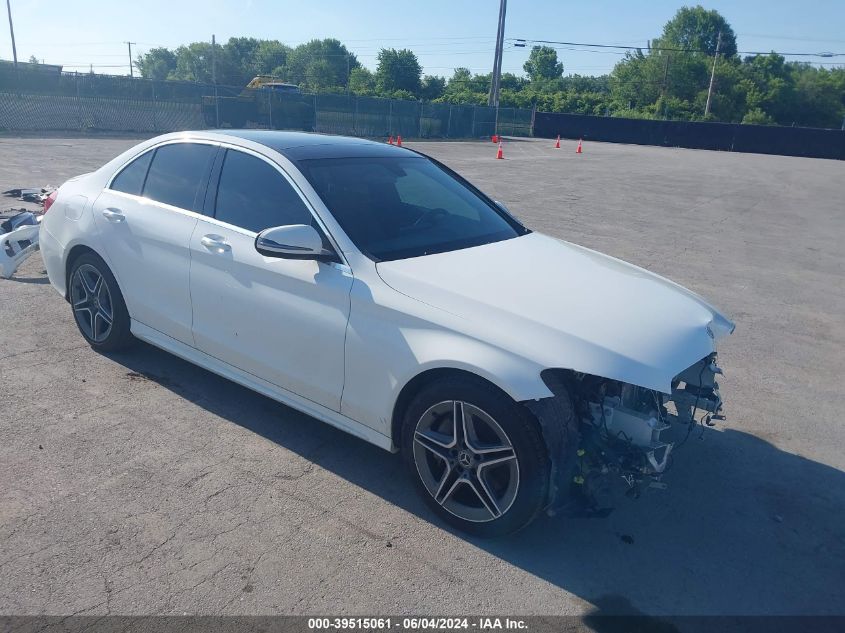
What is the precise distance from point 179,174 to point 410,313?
2222 mm

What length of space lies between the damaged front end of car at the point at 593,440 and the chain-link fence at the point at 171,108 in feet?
102

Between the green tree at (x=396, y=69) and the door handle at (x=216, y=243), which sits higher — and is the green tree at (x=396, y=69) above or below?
above

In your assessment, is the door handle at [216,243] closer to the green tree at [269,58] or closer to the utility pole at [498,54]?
the utility pole at [498,54]

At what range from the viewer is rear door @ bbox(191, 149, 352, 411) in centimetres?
369

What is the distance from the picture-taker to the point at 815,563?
3.34 metres

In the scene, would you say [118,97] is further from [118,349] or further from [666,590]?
[666,590]

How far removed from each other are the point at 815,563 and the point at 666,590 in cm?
81

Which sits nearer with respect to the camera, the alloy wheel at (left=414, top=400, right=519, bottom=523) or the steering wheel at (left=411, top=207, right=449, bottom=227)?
the alloy wheel at (left=414, top=400, right=519, bottom=523)

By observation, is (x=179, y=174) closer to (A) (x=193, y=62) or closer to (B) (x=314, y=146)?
(B) (x=314, y=146)

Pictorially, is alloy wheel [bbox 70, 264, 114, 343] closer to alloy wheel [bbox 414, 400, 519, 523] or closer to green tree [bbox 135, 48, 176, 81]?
alloy wheel [bbox 414, 400, 519, 523]

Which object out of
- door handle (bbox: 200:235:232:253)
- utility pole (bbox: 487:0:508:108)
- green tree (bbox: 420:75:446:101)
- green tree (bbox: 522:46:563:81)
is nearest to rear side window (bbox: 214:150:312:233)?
door handle (bbox: 200:235:232:253)

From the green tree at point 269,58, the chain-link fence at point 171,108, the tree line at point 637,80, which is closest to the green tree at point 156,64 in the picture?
the tree line at point 637,80

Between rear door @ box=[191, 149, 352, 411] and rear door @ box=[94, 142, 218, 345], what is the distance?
0.48 feet

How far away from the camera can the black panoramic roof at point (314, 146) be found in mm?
4281
